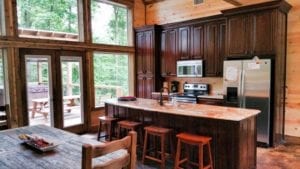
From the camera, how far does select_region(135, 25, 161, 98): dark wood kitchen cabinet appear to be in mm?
6523

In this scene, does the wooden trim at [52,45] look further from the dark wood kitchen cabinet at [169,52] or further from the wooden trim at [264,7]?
the wooden trim at [264,7]

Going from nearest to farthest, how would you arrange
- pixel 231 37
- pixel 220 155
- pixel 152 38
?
pixel 220 155 → pixel 231 37 → pixel 152 38

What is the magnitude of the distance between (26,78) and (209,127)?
12.4 ft

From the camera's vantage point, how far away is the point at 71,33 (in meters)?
5.58

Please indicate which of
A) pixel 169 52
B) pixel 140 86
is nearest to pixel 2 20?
pixel 140 86

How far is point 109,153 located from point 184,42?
492cm

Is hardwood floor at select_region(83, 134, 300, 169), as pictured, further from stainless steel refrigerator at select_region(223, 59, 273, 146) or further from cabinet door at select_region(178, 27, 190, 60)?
cabinet door at select_region(178, 27, 190, 60)

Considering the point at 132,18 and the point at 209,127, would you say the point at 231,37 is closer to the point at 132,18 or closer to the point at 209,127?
the point at 209,127

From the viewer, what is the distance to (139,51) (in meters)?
6.91

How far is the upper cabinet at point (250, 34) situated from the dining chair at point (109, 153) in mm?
3829

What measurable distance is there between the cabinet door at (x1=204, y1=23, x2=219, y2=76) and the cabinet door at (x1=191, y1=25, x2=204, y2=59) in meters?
0.13

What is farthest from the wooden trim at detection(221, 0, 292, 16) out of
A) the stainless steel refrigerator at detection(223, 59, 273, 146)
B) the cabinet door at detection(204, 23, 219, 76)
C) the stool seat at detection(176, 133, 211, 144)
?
the stool seat at detection(176, 133, 211, 144)

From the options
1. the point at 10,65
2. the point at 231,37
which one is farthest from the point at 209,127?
the point at 10,65

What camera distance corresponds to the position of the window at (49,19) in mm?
4781
